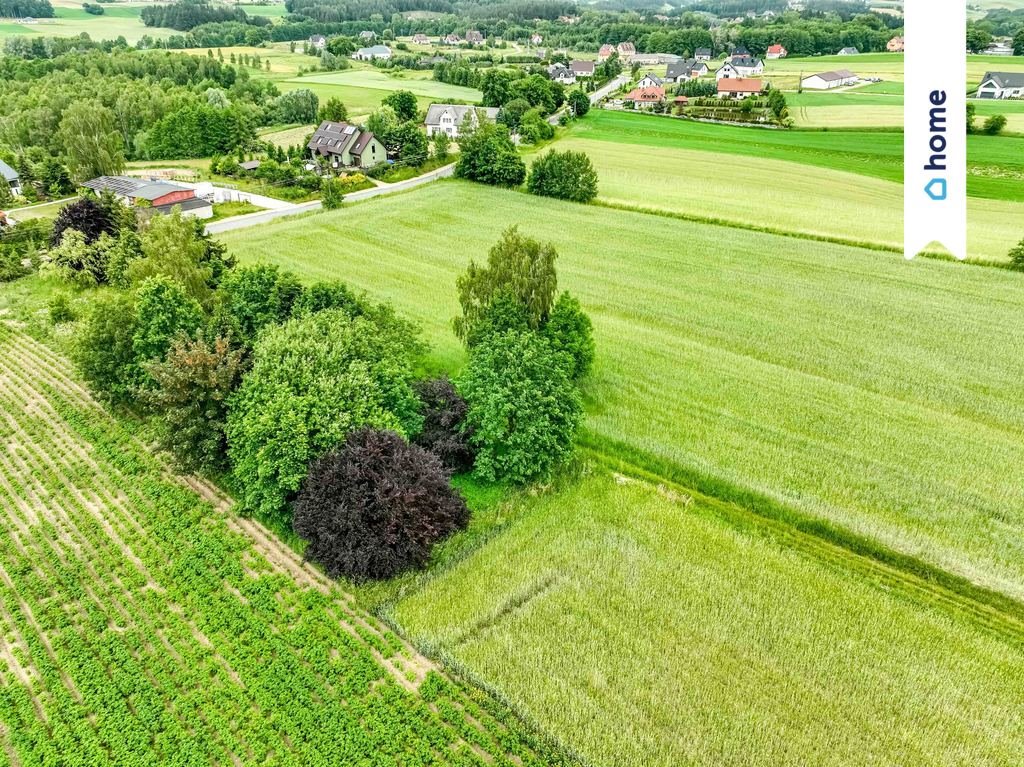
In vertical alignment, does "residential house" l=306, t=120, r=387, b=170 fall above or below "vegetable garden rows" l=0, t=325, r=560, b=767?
above

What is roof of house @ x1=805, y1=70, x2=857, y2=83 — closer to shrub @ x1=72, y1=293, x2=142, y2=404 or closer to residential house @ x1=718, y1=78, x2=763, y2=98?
residential house @ x1=718, y1=78, x2=763, y2=98

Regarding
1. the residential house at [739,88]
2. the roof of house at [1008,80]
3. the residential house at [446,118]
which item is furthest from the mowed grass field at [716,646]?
the roof of house at [1008,80]

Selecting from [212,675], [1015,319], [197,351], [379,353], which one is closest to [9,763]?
[212,675]

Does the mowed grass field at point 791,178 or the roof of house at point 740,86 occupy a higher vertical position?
the roof of house at point 740,86

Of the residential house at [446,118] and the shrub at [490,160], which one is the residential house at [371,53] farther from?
the shrub at [490,160]

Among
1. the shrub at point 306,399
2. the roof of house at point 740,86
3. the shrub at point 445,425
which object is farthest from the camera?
the roof of house at point 740,86

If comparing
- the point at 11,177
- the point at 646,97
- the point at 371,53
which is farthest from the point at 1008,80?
the point at 11,177

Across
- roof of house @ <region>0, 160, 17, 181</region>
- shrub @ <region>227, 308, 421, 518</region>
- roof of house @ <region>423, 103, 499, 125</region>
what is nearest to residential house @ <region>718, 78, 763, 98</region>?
roof of house @ <region>423, 103, 499, 125</region>
